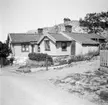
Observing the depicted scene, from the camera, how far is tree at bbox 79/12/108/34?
146 feet

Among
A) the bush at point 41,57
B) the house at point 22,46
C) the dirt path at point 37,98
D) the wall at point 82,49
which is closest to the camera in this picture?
the dirt path at point 37,98

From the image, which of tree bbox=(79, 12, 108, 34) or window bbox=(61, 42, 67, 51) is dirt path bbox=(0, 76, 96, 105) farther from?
tree bbox=(79, 12, 108, 34)

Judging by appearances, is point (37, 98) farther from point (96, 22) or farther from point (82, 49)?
point (96, 22)

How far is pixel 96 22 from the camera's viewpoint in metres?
46.8

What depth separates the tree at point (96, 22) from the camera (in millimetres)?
44594

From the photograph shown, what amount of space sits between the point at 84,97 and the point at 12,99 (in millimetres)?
3150

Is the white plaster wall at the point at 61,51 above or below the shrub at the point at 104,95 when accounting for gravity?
above

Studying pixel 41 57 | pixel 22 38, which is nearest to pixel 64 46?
pixel 41 57

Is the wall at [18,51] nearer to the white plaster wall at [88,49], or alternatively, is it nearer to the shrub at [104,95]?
the white plaster wall at [88,49]

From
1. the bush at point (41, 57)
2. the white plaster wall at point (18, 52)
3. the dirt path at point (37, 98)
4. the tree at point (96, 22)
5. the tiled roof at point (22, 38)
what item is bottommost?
the dirt path at point (37, 98)

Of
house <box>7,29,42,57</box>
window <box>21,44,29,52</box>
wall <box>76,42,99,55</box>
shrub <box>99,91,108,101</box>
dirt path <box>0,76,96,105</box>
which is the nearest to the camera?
dirt path <box>0,76,96,105</box>

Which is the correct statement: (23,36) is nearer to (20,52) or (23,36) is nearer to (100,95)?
(20,52)

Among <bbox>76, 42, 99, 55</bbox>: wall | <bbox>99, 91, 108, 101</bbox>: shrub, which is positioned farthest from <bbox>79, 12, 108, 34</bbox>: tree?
<bbox>99, 91, 108, 101</bbox>: shrub

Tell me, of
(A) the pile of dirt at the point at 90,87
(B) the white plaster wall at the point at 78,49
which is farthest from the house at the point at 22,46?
(A) the pile of dirt at the point at 90,87
